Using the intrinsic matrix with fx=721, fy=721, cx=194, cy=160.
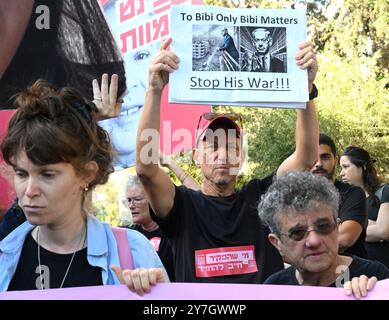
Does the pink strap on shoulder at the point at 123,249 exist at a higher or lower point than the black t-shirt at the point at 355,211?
lower

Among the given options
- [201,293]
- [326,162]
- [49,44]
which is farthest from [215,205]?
[49,44]

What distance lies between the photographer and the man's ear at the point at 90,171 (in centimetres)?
231

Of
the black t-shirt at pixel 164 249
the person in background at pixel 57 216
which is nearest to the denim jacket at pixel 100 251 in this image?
the person in background at pixel 57 216

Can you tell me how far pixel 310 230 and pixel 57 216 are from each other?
34.2 inches

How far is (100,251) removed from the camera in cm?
222

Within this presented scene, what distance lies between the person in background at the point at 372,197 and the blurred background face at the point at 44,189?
3.06 meters

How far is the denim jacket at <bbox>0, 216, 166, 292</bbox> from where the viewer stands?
86.9 inches

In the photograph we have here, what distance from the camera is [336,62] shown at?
14.5 m

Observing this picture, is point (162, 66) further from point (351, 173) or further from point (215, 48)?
point (351, 173)

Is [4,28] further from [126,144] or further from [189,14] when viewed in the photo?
[189,14]

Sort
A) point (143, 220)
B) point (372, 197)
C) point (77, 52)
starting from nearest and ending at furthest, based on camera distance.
Answer: point (77, 52), point (143, 220), point (372, 197)

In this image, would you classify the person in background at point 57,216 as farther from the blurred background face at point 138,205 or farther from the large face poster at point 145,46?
the blurred background face at point 138,205
